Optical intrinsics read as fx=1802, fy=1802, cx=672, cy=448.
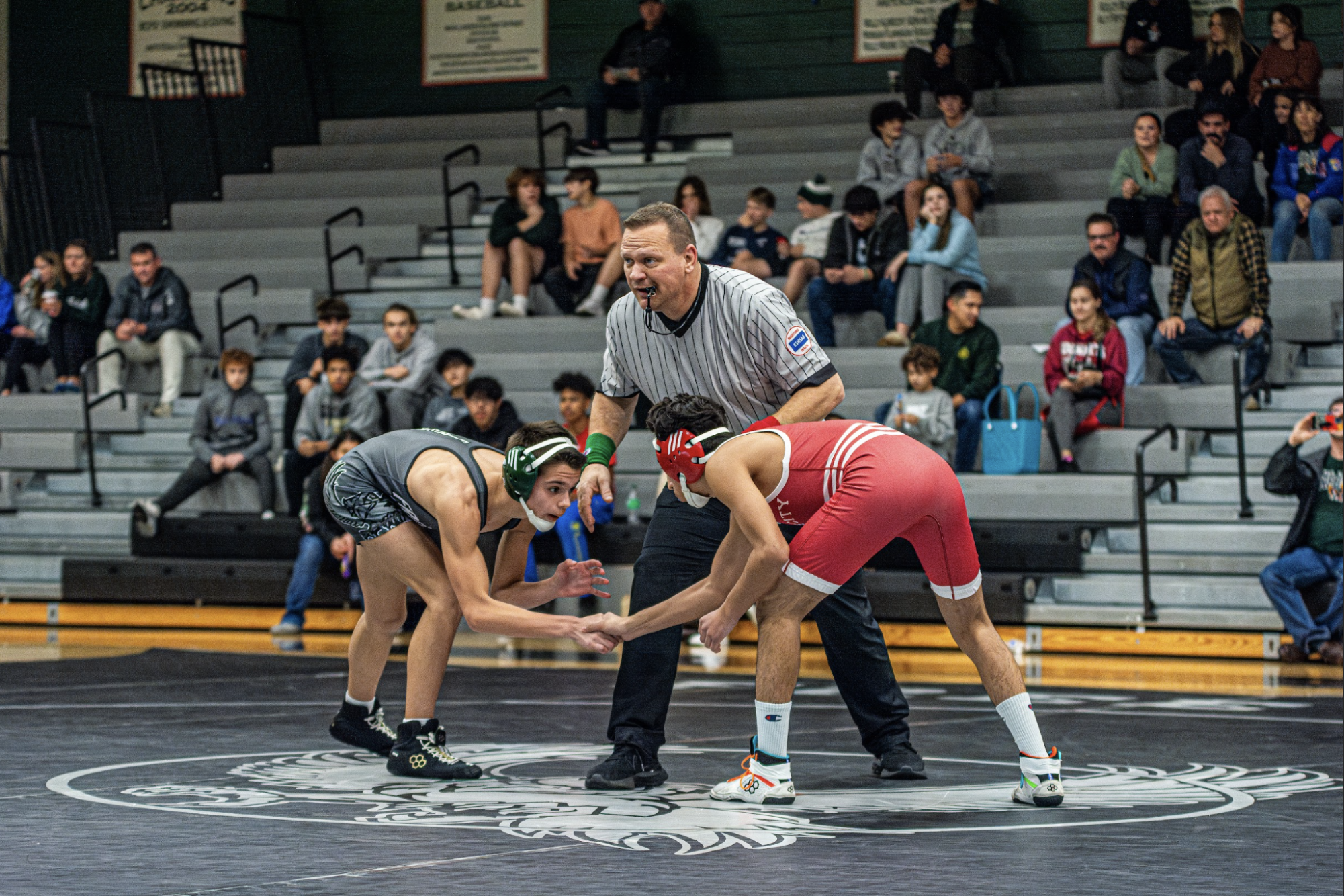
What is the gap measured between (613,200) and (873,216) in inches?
130

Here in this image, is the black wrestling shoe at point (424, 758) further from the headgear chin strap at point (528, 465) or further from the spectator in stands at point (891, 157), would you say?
the spectator in stands at point (891, 157)

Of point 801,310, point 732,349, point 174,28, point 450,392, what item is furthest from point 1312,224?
point 174,28

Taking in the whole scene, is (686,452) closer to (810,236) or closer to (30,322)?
(810,236)

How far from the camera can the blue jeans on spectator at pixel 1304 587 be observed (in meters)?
8.60

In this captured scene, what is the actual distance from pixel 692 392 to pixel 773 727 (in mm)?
981

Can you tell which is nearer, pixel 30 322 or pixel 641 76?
pixel 30 322

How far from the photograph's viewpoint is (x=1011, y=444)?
389 inches

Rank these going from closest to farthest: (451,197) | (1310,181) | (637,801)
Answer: (637,801), (1310,181), (451,197)

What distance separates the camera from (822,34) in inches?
596

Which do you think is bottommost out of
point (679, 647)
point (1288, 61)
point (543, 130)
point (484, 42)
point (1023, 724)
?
point (1023, 724)

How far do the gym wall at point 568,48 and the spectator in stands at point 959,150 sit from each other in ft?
8.68

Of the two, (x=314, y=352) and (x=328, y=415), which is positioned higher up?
(x=314, y=352)

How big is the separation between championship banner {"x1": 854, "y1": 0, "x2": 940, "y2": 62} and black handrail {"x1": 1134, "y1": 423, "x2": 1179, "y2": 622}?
5.66 m

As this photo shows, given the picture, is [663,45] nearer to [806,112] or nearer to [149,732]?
[806,112]
